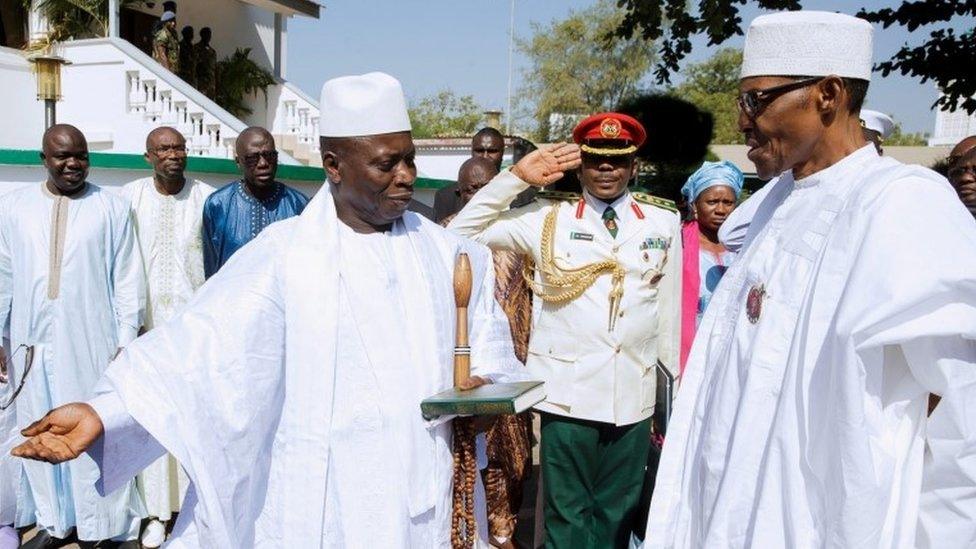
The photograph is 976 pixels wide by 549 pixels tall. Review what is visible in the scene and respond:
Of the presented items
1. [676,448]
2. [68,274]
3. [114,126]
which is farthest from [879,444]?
[114,126]

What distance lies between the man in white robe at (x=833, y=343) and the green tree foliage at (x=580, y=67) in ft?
107

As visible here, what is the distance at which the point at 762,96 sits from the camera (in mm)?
1973

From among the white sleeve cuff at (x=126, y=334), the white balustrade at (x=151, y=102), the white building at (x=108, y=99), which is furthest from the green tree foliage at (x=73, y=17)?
the white sleeve cuff at (x=126, y=334)

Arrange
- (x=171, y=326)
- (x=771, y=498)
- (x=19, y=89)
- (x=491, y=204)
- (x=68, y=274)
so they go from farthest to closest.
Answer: (x=19, y=89), (x=68, y=274), (x=491, y=204), (x=171, y=326), (x=771, y=498)

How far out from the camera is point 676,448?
222cm

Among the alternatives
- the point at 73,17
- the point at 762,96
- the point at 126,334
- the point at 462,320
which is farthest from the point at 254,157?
the point at 73,17

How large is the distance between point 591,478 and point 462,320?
142cm

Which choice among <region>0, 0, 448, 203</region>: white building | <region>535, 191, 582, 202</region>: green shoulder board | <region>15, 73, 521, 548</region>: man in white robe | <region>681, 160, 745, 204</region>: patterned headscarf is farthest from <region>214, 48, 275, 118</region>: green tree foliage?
<region>15, 73, 521, 548</region>: man in white robe

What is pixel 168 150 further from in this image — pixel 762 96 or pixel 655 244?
pixel 762 96

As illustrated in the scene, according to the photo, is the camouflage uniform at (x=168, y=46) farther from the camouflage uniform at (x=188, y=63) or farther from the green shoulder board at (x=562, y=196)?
the green shoulder board at (x=562, y=196)

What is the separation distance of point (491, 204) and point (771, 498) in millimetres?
1860

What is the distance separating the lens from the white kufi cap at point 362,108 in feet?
7.92

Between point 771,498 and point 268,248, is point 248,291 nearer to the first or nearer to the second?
point 268,248

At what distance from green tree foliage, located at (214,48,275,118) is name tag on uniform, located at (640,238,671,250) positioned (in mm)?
15146
